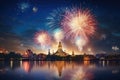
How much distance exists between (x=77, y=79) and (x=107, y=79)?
8.99 m

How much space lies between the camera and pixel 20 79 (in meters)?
69.6

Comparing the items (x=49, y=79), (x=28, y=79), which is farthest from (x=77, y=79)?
(x=28, y=79)

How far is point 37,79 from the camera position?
230 feet

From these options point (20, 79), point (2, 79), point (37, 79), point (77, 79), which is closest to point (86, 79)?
point (77, 79)

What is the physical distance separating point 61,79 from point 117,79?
16.5 m

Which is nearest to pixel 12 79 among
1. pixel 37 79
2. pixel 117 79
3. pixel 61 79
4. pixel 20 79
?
pixel 20 79

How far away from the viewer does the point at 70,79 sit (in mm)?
69438

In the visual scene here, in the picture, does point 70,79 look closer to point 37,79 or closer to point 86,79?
point 86,79

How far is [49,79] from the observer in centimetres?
7012

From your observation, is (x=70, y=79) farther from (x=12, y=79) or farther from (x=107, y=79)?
(x=12, y=79)

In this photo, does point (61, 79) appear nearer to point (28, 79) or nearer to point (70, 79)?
point (70, 79)

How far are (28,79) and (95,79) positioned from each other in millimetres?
19762

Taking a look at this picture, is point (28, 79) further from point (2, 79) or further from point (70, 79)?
point (70, 79)

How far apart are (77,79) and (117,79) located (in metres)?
11.9
